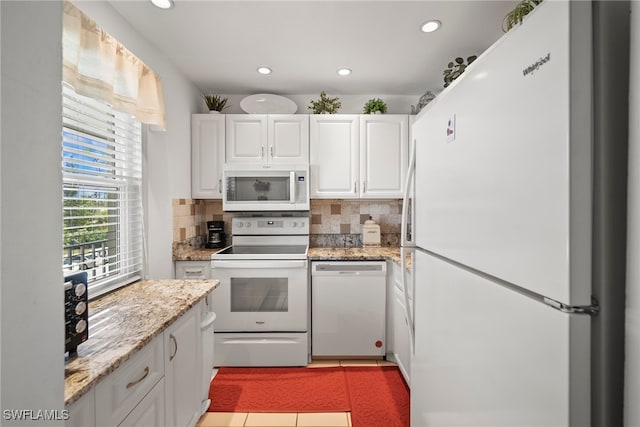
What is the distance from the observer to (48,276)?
436 mm

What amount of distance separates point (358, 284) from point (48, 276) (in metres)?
2.26

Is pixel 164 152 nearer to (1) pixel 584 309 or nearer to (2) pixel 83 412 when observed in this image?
(2) pixel 83 412

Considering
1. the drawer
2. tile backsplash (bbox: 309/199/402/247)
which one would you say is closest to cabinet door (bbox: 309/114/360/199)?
tile backsplash (bbox: 309/199/402/247)

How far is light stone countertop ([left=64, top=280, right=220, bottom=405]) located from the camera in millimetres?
860

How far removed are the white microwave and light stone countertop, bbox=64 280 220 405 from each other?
1073 millimetres

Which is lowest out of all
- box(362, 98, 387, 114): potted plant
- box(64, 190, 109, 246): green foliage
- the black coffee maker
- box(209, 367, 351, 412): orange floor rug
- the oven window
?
box(209, 367, 351, 412): orange floor rug

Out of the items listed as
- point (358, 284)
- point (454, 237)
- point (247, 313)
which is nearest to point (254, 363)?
point (247, 313)

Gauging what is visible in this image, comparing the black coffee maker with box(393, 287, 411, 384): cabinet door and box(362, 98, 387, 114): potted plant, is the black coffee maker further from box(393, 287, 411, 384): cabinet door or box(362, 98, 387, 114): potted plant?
box(362, 98, 387, 114): potted plant

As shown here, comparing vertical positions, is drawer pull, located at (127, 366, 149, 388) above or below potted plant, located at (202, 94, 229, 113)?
below

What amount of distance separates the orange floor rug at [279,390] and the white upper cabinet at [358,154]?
1548 mm

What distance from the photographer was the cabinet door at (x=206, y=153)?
2.79 m

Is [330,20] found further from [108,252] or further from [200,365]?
[200,365]

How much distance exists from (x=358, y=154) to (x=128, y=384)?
2.39 metres

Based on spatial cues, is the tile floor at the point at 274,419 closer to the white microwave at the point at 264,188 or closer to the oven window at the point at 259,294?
the oven window at the point at 259,294
